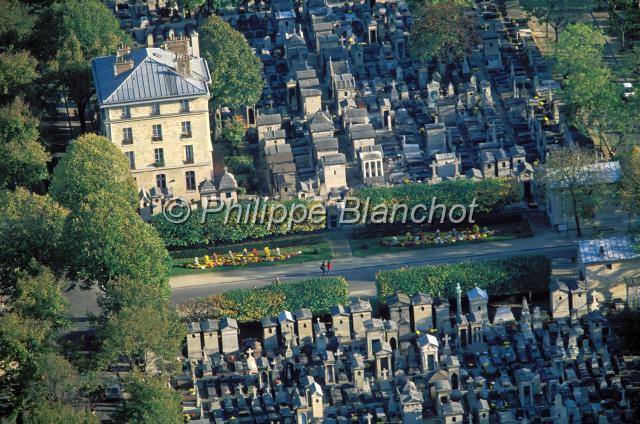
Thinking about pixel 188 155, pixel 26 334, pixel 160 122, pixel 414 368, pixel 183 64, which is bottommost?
pixel 414 368

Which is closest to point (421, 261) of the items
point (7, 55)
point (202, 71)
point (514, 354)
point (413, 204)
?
point (413, 204)

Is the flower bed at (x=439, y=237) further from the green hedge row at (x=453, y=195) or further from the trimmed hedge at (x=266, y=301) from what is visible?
the trimmed hedge at (x=266, y=301)

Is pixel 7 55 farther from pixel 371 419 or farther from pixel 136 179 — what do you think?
pixel 371 419

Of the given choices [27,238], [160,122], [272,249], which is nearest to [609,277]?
[272,249]

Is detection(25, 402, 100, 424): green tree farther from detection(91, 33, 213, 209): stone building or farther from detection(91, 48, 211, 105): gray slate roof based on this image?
detection(91, 48, 211, 105): gray slate roof

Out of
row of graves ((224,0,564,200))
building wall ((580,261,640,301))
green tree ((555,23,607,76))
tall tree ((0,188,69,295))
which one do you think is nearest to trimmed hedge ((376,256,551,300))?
building wall ((580,261,640,301))

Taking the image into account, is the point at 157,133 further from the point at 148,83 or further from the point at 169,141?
the point at 148,83
